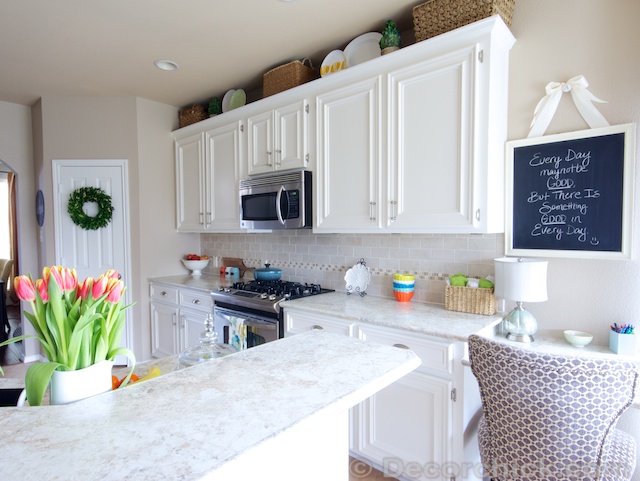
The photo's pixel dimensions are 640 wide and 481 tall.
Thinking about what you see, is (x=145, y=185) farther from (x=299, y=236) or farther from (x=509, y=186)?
(x=509, y=186)

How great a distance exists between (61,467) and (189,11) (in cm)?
241

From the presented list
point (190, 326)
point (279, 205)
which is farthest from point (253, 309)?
point (190, 326)

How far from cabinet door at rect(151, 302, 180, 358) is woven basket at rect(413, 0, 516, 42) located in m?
2.99

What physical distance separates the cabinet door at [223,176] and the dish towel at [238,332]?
0.84 metres

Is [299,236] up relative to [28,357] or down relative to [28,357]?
up

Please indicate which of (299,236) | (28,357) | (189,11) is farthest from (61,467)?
(28,357)

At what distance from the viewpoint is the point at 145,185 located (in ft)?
12.4

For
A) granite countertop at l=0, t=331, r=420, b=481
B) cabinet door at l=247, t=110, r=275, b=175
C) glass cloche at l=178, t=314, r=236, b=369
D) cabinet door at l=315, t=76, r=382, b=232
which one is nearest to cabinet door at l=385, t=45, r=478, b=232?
cabinet door at l=315, t=76, r=382, b=232

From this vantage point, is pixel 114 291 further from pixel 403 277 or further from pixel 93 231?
pixel 93 231

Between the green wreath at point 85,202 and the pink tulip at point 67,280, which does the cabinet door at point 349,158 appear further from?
the green wreath at point 85,202

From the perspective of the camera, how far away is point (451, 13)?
2.04 metres

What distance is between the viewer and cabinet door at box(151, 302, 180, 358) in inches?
139

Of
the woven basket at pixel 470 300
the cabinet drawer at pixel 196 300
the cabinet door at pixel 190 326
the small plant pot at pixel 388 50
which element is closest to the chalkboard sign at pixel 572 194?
the woven basket at pixel 470 300

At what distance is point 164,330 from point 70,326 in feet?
10.2
